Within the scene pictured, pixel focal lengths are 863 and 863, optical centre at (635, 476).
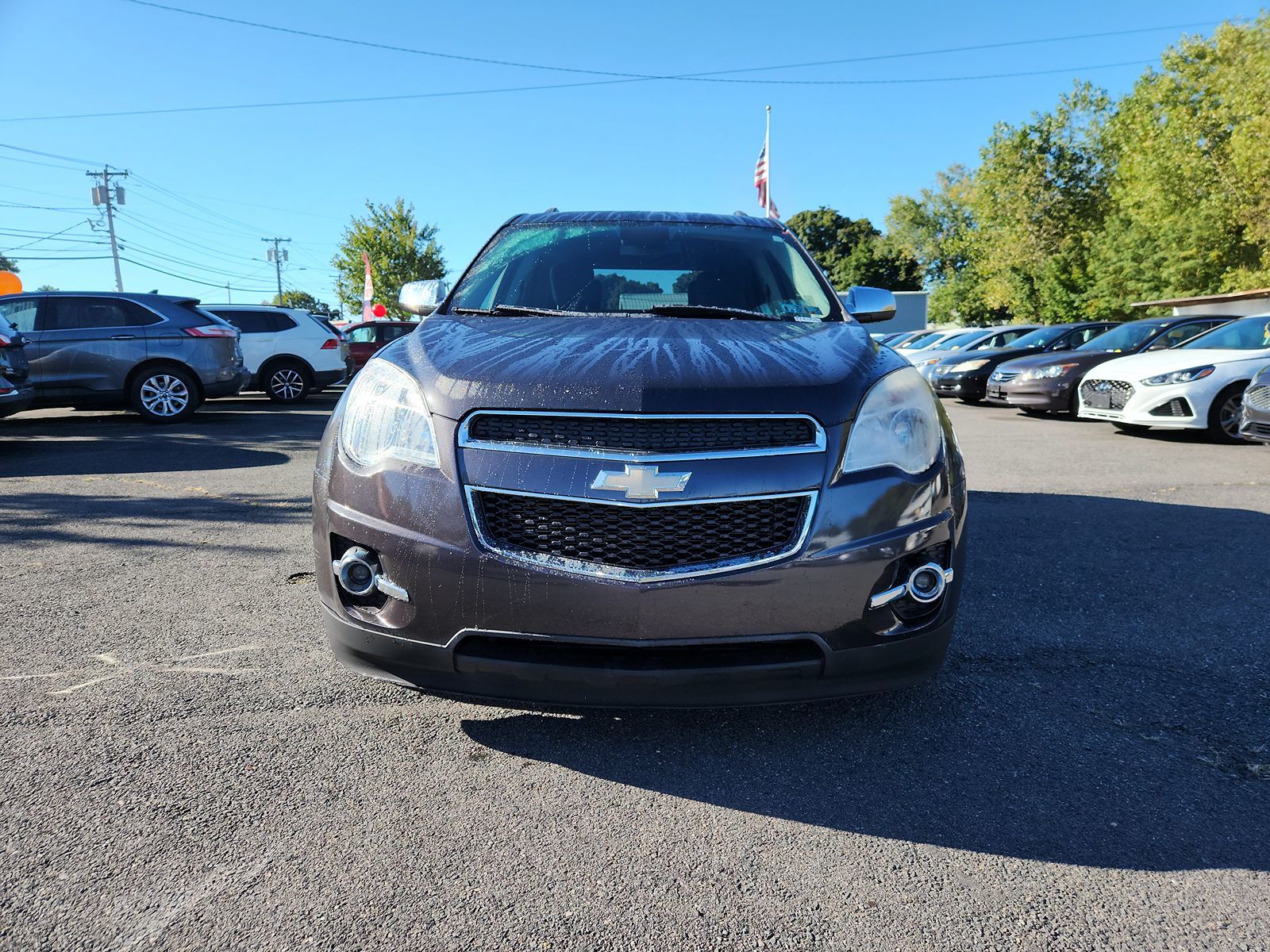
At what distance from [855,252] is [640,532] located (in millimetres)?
84702

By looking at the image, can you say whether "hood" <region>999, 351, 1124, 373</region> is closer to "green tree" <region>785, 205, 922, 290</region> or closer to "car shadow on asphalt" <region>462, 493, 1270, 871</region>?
"car shadow on asphalt" <region>462, 493, 1270, 871</region>

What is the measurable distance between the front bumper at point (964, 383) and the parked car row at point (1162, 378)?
2.22 feet

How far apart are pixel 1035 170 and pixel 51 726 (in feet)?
180

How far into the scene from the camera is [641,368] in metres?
2.32

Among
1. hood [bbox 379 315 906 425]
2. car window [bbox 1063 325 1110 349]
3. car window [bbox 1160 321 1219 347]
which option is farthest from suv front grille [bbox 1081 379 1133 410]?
hood [bbox 379 315 906 425]

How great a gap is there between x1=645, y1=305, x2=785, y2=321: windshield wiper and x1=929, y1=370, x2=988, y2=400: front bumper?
1285 centimetres

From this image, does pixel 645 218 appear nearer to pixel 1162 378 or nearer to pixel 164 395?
pixel 1162 378

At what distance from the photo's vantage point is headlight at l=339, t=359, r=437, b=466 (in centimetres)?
227

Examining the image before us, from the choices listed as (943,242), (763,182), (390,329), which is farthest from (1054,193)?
(390,329)

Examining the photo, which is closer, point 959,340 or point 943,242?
point 959,340

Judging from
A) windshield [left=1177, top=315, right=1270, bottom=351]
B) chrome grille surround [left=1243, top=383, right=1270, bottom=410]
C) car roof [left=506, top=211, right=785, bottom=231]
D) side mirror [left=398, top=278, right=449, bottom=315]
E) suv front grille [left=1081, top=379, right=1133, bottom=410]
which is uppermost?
car roof [left=506, top=211, right=785, bottom=231]

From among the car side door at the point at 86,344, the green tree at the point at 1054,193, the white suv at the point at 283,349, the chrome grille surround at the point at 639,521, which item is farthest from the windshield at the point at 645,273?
the green tree at the point at 1054,193

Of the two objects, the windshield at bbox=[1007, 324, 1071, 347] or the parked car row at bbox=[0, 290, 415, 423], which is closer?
the parked car row at bbox=[0, 290, 415, 423]

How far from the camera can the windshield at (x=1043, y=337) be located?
1541cm
